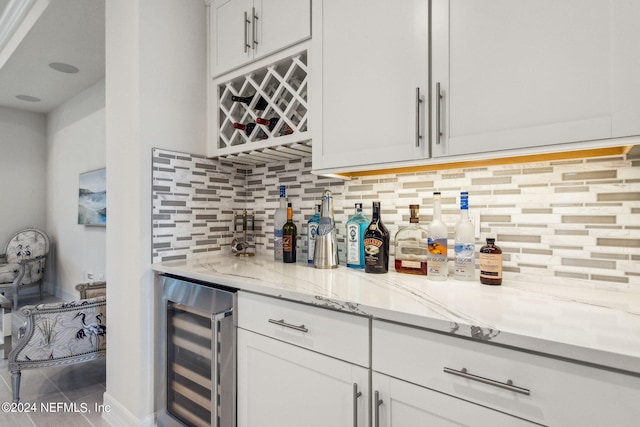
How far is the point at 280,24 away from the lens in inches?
64.2

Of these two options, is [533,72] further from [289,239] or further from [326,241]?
[289,239]

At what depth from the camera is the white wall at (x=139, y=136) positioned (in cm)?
175

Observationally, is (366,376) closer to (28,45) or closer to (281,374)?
(281,374)

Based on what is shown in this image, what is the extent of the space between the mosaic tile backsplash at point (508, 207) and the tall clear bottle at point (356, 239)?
0.41 feet

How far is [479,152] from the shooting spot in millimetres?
1099

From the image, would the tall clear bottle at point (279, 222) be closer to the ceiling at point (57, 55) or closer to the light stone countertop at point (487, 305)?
the light stone countertop at point (487, 305)

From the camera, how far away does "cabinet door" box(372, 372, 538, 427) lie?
0.79 meters

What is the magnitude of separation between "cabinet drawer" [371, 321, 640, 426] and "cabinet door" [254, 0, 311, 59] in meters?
1.33

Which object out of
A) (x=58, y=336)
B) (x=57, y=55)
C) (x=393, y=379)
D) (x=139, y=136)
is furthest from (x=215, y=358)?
(x=57, y=55)

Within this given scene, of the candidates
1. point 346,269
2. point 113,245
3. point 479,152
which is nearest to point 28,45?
point 113,245

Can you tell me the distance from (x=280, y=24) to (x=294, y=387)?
1593 millimetres

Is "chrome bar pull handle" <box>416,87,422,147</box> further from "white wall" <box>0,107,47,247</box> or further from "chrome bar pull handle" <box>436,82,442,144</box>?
"white wall" <box>0,107,47,247</box>

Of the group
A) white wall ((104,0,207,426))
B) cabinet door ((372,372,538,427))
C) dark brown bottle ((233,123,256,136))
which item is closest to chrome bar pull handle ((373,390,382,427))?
cabinet door ((372,372,538,427))

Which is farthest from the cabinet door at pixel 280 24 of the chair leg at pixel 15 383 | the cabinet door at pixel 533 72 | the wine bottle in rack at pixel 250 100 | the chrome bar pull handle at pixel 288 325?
the chair leg at pixel 15 383
